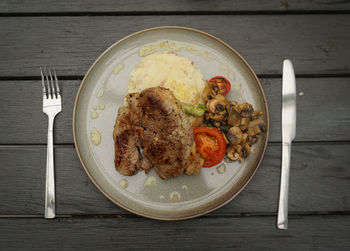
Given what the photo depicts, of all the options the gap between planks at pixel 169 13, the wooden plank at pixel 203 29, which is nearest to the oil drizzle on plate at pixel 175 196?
the wooden plank at pixel 203 29

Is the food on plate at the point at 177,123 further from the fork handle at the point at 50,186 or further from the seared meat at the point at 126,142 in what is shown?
the fork handle at the point at 50,186

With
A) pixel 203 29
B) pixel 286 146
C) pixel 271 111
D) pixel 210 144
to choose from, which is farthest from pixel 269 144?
pixel 203 29

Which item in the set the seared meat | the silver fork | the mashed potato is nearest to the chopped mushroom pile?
the mashed potato

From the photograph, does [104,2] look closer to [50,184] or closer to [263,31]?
[263,31]

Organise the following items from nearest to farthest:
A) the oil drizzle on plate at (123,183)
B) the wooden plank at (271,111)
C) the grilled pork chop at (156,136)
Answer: the grilled pork chop at (156,136) → the oil drizzle on plate at (123,183) → the wooden plank at (271,111)

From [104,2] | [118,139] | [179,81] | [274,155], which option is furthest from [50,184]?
[274,155]

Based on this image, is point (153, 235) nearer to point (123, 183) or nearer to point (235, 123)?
point (123, 183)
